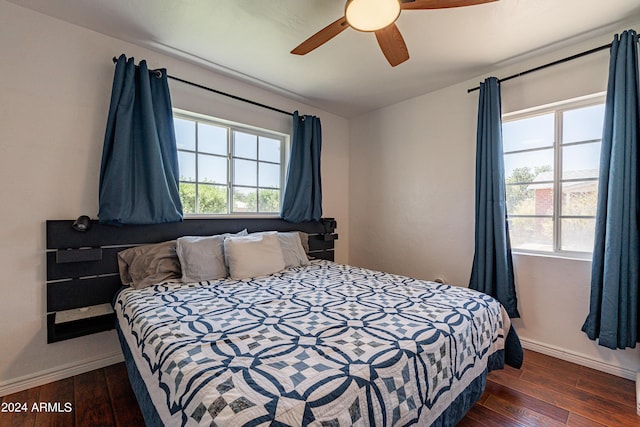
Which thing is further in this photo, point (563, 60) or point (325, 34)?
point (563, 60)

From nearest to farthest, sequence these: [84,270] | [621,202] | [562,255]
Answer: [621,202] < [84,270] < [562,255]

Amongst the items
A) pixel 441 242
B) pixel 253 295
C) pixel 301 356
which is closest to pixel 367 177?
pixel 441 242

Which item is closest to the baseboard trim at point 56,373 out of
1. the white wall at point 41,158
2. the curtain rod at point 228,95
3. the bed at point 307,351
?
the white wall at point 41,158

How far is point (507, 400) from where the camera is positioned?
1744mm

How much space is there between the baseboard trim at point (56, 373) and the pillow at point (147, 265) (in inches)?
24.7

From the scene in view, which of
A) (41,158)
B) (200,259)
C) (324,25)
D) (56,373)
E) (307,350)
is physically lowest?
(56,373)

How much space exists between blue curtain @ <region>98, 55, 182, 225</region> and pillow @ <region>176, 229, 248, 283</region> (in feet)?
0.96

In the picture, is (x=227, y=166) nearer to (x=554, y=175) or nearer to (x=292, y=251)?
(x=292, y=251)

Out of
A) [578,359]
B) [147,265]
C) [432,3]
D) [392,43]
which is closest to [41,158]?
[147,265]

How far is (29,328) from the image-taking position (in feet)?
6.23

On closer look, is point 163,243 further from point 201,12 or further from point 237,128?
point 201,12

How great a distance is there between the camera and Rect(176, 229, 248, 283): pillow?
7.02 feet

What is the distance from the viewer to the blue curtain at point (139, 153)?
2.05 meters

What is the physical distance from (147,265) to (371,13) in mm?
2241
